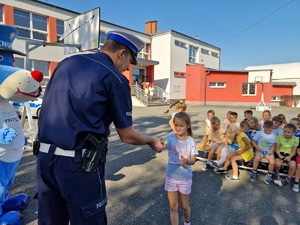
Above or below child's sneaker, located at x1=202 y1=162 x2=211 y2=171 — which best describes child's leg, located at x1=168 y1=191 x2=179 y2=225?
above

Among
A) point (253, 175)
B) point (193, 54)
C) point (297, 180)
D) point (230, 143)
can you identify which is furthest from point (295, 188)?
point (193, 54)

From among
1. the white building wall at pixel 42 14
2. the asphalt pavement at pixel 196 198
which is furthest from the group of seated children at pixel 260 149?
the white building wall at pixel 42 14

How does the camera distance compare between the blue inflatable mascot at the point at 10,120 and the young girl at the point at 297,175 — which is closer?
the blue inflatable mascot at the point at 10,120

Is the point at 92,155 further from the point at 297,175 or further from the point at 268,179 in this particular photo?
the point at 297,175

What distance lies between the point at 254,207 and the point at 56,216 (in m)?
2.74

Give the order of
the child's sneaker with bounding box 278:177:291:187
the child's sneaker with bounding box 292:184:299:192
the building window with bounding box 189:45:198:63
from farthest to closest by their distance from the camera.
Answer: the building window with bounding box 189:45:198:63 → the child's sneaker with bounding box 278:177:291:187 → the child's sneaker with bounding box 292:184:299:192

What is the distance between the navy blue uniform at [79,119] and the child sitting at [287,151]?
12.1 ft

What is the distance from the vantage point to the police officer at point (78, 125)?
4.74ft

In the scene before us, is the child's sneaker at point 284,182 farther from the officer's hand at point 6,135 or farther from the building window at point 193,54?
the building window at point 193,54

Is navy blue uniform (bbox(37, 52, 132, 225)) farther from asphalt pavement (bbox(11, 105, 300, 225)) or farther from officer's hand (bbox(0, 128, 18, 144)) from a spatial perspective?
asphalt pavement (bbox(11, 105, 300, 225))

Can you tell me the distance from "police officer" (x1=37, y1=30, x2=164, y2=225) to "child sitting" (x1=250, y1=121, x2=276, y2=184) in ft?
11.5

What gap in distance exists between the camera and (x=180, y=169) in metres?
2.62

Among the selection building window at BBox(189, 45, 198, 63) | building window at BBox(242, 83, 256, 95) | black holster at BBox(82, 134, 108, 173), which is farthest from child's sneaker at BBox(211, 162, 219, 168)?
building window at BBox(189, 45, 198, 63)

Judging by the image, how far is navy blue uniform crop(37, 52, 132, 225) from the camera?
4.74ft
